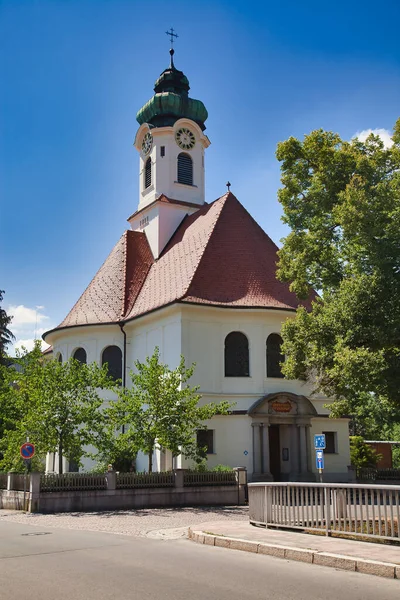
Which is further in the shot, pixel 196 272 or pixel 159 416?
pixel 196 272

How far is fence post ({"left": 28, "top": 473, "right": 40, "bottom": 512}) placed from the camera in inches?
823

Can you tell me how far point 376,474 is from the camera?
3297cm

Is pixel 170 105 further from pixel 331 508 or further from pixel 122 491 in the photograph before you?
pixel 331 508

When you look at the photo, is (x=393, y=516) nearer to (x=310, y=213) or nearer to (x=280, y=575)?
(x=280, y=575)

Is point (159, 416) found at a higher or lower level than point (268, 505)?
higher

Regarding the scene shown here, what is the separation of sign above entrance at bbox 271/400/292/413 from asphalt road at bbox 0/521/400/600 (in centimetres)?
Answer: 1566

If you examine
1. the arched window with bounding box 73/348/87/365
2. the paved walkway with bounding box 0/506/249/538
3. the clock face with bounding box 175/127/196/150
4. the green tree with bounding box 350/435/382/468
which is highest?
the clock face with bounding box 175/127/196/150

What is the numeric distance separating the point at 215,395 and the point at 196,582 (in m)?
19.5

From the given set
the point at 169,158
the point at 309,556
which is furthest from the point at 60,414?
the point at 169,158

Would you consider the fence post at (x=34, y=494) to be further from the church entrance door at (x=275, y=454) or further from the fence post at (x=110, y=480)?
the church entrance door at (x=275, y=454)

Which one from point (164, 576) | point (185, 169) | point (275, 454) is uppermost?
point (185, 169)

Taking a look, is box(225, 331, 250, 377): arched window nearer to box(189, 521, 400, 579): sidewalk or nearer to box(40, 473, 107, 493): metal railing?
box(40, 473, 107, 493): metal railing

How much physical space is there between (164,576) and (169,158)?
109 feet

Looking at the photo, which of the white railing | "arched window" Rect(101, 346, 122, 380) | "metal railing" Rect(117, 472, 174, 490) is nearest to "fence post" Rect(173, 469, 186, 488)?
"metal railing" Rect(117, 472, 174, 490)
